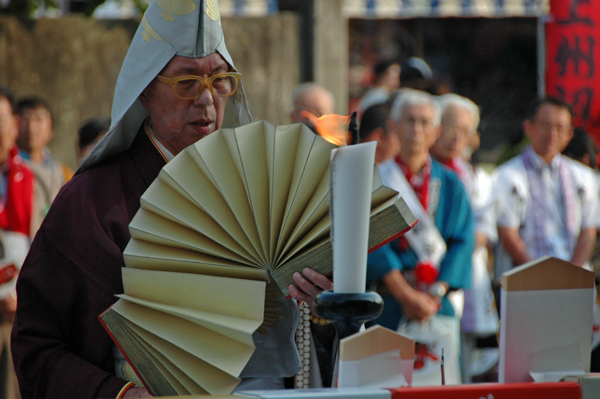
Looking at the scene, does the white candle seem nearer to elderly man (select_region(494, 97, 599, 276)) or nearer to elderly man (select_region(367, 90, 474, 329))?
elderly man (select_region(367, 90, 474, 329))

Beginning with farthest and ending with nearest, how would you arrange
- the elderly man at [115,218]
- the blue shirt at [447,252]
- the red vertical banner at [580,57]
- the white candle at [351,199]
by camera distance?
the red vertical banner at [580,57]
the blue shirt at [447,252]
the elderly man at [115,218]
the white candle at [351,199]

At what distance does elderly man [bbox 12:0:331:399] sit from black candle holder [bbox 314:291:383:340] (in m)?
0.54

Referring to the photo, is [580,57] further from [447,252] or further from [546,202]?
[447,252]

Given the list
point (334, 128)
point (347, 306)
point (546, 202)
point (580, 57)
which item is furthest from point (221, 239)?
point (580, 57)

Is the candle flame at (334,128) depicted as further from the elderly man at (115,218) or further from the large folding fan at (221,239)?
the elderly man at (115,218)

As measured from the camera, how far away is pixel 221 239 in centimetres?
148

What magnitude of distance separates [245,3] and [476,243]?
3817 millimetres

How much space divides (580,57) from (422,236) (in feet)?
7.46

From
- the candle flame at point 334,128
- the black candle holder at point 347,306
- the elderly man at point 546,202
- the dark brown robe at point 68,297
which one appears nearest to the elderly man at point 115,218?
the dark brown robe at point 68,297

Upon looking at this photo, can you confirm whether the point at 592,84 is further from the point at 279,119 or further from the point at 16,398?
the point at 16,398

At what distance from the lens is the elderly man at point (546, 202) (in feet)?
14.8

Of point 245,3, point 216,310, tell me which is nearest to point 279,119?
point 216,310

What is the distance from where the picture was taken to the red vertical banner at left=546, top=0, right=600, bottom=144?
5.23m

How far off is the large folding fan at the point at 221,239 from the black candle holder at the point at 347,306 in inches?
11.9
